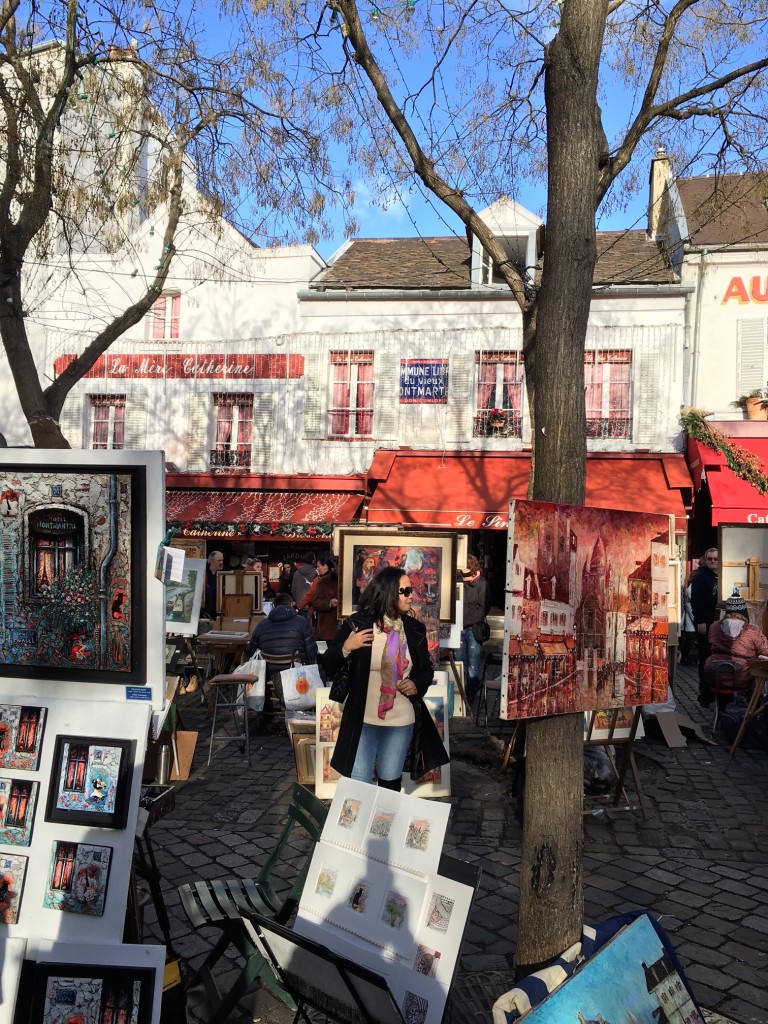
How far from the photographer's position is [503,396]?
17.3 meters

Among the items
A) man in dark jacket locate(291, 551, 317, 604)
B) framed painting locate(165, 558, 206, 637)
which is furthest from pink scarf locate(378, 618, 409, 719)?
man in dark jacket locate(291, 551, 317, 604)

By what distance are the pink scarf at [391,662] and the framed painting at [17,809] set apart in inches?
82.5

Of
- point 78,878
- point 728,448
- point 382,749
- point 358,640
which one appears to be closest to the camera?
point 78,878

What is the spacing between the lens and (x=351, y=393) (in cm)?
1800

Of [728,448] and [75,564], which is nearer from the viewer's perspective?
[75,564]

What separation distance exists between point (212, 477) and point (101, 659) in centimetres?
1511

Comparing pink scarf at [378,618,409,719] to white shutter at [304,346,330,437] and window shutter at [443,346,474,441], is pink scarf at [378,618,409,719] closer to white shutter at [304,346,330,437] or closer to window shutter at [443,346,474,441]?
window shutter at [443,346,474,441]

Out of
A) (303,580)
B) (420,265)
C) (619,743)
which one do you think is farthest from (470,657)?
(420,265)

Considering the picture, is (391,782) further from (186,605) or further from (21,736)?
(186,605)

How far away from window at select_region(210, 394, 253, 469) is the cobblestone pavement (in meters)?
10.5

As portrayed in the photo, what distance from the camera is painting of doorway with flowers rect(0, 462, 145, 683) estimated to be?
125 inches

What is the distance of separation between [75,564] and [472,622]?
7.19 meters

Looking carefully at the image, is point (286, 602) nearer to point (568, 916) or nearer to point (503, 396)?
point (568, 916)

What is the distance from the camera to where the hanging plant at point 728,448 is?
1519cm
